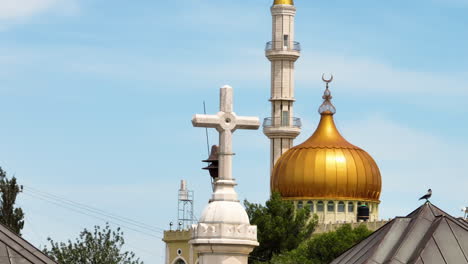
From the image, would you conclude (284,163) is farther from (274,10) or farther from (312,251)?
(312,251)

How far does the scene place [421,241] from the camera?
2095 cm

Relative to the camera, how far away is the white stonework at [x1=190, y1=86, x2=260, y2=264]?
20781mm

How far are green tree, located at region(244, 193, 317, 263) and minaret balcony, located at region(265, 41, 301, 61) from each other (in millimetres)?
14191

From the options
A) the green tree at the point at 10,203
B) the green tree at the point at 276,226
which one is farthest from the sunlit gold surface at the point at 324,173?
the green tree at the point at 10,203

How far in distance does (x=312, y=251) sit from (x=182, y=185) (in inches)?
803

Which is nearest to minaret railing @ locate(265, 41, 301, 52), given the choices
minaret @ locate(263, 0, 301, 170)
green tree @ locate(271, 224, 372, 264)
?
minaret @ locate(263, 0, 301, 170)

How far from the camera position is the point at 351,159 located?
292 feet

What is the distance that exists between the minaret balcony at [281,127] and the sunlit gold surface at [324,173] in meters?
1.86

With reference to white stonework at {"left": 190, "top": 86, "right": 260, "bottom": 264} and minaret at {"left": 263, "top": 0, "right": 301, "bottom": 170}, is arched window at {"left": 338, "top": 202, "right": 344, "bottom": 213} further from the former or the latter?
white stonework at {"left": 190, "top": 86, "right": 260, "bottom": 264}

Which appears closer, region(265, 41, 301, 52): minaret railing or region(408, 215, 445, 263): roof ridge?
region(408, 215, 445, 263): roof ridge

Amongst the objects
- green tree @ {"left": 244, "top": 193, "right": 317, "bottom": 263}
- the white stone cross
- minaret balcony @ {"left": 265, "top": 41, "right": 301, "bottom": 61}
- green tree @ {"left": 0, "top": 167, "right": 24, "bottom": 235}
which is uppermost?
minaret balcony @ {"left": 265, "top": 41, "right": 301, "bottom": 61}

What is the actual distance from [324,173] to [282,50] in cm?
786

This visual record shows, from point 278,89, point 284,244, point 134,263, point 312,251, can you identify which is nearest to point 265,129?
point 278,89

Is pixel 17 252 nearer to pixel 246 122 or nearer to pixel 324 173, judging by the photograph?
pixel 246 122
